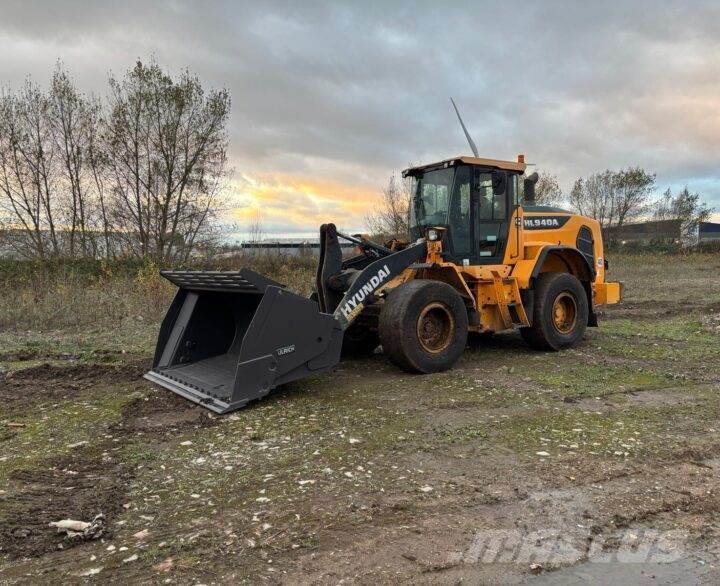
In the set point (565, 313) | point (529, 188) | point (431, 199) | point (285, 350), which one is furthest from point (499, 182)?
point (285, 350)

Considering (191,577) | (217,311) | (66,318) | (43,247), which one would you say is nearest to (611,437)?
(191,577)

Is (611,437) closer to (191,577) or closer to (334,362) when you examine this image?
(334,362)

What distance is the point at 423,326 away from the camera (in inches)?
267

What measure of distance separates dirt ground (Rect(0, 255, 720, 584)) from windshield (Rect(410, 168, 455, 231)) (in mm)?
2331

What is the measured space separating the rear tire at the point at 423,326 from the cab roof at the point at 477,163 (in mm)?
1758

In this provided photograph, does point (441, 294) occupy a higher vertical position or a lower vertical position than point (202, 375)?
higher

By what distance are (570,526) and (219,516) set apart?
1932 mm

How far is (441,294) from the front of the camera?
6750 mm

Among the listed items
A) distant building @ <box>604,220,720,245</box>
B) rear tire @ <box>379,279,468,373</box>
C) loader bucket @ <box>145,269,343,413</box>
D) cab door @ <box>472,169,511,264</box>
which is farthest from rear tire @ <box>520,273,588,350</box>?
distant building @ <box>604,220,720,245</box>

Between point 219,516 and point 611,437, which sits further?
point 611,437

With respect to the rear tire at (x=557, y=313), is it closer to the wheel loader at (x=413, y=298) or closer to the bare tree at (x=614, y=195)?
the wheel loader at (x=413, y=298)

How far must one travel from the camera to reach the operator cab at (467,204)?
7.61 metres

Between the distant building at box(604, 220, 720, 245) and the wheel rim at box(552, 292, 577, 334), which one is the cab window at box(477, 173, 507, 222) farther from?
the distant building at box(604, 220, 720, 245)

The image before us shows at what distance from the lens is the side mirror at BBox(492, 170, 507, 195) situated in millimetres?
7789
